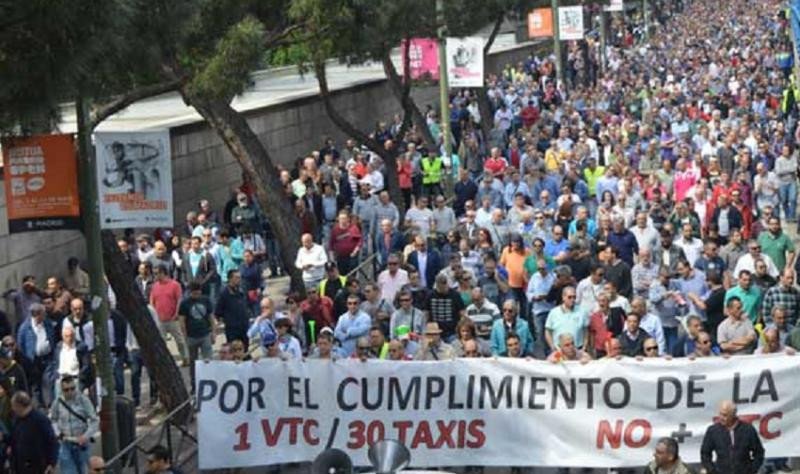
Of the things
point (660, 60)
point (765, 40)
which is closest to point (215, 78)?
point (660, 60)

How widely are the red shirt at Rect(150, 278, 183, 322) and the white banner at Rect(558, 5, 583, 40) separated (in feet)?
113

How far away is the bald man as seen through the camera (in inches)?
583

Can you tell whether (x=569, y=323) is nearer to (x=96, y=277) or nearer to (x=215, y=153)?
(x=96, y=277)

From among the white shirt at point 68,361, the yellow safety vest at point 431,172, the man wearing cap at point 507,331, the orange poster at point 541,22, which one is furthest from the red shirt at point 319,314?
the orange poster at point 541,22

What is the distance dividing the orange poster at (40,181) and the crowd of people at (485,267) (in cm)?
135

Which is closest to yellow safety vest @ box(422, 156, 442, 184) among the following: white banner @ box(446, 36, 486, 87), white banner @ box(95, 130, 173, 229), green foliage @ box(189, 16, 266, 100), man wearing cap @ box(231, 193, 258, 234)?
white banner @ box(446, 36, 486, 87)

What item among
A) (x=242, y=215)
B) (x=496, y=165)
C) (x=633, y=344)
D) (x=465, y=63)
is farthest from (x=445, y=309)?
(x=465, y=63)

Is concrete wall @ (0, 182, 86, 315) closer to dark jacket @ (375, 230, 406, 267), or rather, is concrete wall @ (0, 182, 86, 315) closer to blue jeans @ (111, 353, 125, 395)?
blue jeans @ (111, 353, 125, 395)

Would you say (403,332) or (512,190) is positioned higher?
(512,190)

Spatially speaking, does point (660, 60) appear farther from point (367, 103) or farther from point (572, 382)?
point (572, 382)

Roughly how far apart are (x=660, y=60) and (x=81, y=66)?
5447 centimetres

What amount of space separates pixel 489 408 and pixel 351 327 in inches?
104

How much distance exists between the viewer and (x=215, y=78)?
22.5 m

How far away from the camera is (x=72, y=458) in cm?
1622
